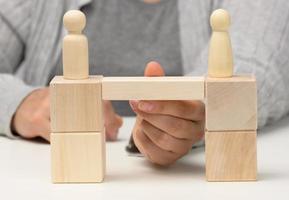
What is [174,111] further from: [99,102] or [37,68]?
[37,68]

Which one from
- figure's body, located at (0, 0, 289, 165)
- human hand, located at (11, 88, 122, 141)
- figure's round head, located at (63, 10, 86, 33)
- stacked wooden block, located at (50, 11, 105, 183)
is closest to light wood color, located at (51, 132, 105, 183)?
stacked wooden block, located at (50, 11, 105, 183)

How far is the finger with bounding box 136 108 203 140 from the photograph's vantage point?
87cm

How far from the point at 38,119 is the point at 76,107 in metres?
0.27

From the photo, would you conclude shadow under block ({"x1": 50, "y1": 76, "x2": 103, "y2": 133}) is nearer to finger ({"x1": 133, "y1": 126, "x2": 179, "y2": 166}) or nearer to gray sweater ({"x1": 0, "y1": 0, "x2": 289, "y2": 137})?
finger ({"x1": 133, "y1": 126, "x2": 179, "y2": 166})

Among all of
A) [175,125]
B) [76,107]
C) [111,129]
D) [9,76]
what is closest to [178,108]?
[175,125]

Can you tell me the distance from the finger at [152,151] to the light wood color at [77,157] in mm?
63

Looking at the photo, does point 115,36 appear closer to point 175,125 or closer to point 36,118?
point 36,118

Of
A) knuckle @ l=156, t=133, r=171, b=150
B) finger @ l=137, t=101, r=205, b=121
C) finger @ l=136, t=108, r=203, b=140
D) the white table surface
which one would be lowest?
the white table surface

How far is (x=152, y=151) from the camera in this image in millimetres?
909

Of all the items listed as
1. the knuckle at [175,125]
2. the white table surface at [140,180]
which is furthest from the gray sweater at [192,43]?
the knuckle at [175,125]

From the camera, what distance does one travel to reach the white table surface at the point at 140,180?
81 cm

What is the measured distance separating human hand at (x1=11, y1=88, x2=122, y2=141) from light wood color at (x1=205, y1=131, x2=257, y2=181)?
0.28 m

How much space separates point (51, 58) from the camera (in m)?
1.39

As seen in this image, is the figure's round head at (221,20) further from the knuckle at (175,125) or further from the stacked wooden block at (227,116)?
the knuckle at (175,125)
